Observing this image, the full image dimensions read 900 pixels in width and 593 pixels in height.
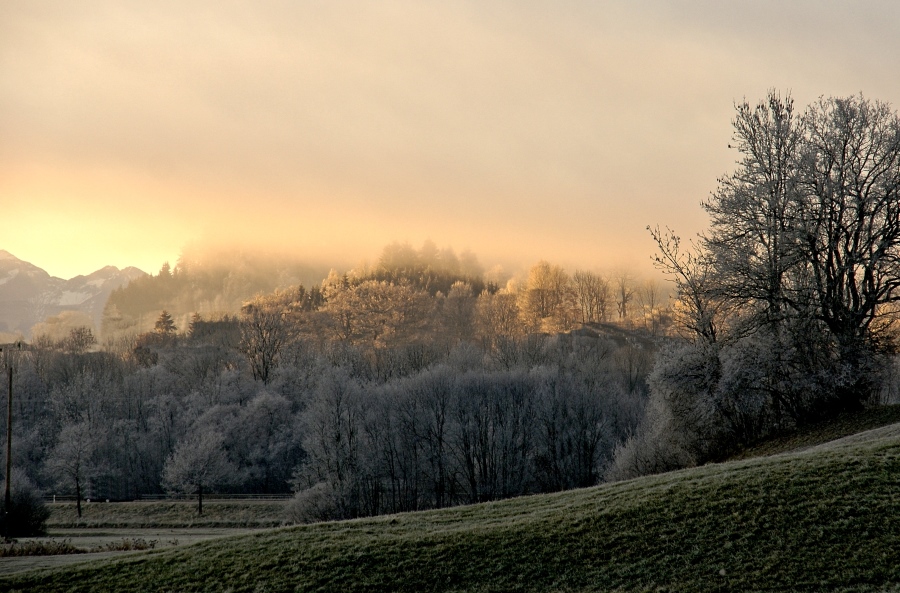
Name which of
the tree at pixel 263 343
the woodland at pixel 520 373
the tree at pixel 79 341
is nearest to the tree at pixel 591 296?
the woodland at pixel 520 373

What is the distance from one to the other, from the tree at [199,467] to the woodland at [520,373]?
0.27 meters

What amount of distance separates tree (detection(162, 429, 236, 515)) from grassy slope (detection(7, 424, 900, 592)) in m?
49.3

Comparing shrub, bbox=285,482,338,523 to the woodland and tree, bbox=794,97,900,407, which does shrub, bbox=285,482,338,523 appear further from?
tree, bbox=794,97,900,407

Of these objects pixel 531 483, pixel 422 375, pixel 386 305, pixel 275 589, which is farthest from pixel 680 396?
pixel 386 305

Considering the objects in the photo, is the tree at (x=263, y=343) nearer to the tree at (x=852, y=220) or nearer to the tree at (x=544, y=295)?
the tree at (x=544, y=295)

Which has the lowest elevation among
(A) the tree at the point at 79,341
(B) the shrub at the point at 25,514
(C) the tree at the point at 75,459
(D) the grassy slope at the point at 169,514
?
(D) the grassy slope at the point at 169,514

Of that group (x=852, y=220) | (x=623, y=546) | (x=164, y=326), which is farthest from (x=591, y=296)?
(x=623, y=546)

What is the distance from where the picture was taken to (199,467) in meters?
71.6

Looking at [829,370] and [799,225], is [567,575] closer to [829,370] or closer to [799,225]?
[829,370]

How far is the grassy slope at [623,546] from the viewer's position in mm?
16516

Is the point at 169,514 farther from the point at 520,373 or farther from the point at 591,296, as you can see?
the point at 591,296

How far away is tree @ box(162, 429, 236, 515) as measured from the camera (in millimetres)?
71731

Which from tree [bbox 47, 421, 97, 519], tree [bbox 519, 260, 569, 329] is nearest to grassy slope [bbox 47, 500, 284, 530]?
tree [bbox 47, 421, 97, 519]

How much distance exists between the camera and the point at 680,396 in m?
39.7
